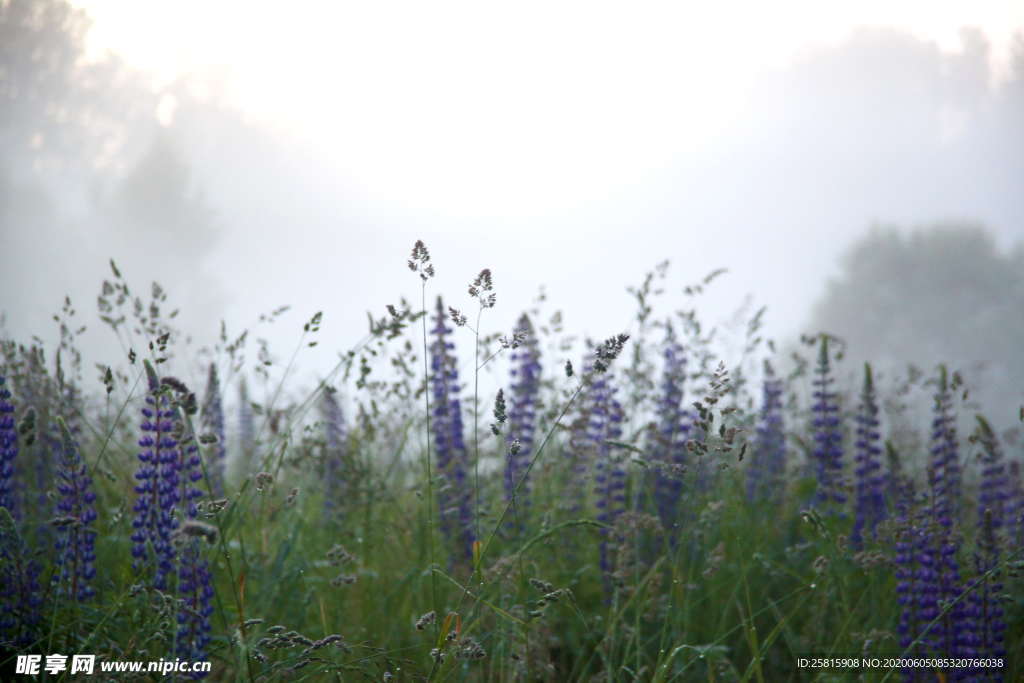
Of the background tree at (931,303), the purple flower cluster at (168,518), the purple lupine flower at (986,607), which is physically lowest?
the purple lupine flower at (986,607)

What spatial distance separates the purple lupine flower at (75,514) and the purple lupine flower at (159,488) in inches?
7.4

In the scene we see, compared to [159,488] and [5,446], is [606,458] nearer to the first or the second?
[159,488]

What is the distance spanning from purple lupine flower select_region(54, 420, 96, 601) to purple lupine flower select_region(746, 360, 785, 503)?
423cm

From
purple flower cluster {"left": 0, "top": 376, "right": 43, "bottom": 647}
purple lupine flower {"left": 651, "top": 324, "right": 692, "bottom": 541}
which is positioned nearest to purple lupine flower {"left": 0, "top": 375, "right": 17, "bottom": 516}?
purple flower cluster {"left": 0, "top": 376, "right": 43, "bottom": 647}

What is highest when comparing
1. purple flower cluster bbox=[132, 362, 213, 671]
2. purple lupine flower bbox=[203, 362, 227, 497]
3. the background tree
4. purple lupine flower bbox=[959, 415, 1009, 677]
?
the background tree

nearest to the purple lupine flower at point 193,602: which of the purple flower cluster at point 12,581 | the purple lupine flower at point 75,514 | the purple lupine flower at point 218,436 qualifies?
the purple lupine flower at point 75,514

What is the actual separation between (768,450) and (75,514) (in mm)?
4680

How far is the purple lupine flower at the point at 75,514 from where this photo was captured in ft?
8.13

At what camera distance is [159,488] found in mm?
2502

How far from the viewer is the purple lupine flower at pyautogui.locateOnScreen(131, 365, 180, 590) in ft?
8.00

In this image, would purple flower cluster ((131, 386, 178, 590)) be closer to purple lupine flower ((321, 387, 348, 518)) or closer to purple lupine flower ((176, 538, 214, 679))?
purple lupine flower ((176, 538, 214, 679))

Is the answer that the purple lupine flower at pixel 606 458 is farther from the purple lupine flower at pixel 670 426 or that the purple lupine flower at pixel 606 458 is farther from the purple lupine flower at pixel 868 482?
the purple lupine flower at pixel 868 482

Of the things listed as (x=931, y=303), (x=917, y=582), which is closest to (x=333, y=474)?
(x=917, y=582)

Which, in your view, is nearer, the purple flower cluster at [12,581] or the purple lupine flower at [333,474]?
the purple flower cluster at [12,581]
